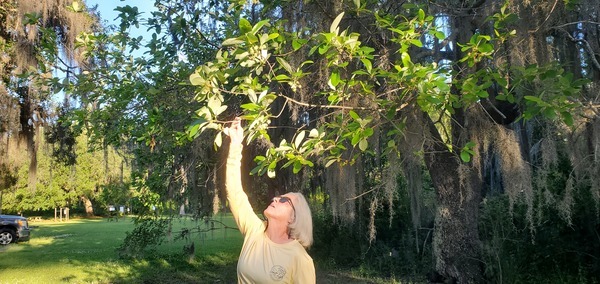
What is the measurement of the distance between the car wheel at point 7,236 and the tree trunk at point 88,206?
23619mm

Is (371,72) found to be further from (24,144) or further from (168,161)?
(24,144)

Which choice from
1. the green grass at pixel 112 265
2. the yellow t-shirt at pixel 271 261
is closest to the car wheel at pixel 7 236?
the green grass at pixel 112 265

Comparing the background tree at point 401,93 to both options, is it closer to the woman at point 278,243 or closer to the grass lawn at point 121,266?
the woman at point 278,243

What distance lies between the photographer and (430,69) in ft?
9.75

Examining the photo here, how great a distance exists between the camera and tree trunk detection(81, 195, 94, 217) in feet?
133

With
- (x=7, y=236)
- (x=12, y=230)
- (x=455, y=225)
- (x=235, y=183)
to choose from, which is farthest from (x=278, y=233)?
(x=7, y=236)

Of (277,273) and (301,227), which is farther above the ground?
(301,227)

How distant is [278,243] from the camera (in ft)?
7.87

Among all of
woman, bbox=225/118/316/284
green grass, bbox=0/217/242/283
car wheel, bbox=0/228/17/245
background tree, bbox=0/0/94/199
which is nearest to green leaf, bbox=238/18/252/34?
woman, bbox=225/118/316/284

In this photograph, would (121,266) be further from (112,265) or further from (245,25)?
(245,25)

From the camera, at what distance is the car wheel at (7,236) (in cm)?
1689

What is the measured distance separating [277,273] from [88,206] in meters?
43.9

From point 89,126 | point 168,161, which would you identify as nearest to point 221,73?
point 89,126

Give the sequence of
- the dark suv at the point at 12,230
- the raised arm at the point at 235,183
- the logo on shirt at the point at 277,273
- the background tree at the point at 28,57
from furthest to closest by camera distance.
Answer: the dark suv at the point at 12,230 → the background tree at the point at 28,57 → the raised arm at the point at 235,183 → the logo on shirt at the point at 277,273
